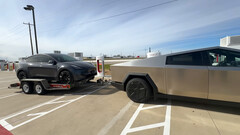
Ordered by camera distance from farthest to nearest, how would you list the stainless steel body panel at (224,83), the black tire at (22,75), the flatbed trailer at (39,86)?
the black tire at (22,75), the flatbed trailer at (39,86), the stainless steel body panel at (224,83)

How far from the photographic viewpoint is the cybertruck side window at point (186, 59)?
2.46 m

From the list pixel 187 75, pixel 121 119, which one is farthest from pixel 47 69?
pixel 187 75

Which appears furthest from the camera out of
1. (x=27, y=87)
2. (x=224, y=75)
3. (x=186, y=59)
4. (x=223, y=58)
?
(x=27, y=87)

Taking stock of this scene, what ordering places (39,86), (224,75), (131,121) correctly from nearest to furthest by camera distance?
(224,75), (131,121), (39,86)

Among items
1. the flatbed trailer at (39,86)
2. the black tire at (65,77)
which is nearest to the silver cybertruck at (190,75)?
the black tire at (65,77)

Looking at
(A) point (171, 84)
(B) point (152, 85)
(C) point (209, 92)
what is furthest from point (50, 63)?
(C) point (209, 92)

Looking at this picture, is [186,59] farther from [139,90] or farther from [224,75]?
[139,90]

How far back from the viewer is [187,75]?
2.46m

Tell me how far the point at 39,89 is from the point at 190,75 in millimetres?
5432

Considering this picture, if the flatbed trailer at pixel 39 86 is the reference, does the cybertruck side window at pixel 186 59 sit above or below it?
above

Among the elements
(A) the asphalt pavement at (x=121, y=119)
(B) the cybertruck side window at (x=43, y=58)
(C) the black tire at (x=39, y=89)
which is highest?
(B) the cybertruck side window at (x=43, y=58)

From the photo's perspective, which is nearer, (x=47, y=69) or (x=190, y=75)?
(x=190, y=75)

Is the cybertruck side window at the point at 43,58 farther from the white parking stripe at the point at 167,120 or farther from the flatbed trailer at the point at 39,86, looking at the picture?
the white parking stripe at the point at 167,120

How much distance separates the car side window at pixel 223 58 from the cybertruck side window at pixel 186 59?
0.77 ft
